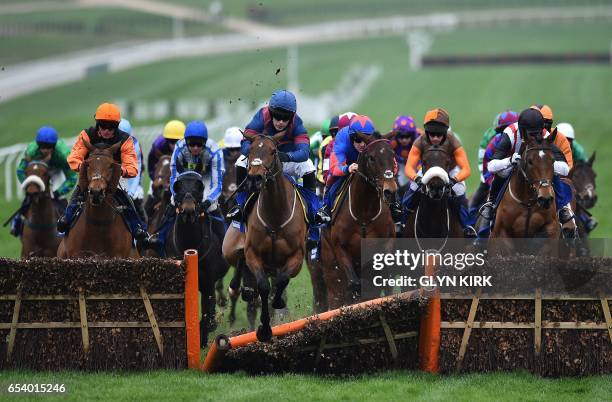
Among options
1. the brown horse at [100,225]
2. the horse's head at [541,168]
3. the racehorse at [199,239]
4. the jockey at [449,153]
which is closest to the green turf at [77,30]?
the racehorse at [199,239]

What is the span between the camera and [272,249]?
36.2 feet

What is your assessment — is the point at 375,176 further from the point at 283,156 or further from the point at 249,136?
the point at 249,136

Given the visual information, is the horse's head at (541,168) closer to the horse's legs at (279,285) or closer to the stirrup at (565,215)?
the stirrup at (565,215)

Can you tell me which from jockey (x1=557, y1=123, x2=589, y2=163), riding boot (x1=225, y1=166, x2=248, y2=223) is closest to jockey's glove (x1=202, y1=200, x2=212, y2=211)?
riding boot (x1=225, y1=166, x2=248, y2=223)

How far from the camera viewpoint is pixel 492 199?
516 inches

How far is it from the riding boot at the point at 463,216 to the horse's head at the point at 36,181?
4.69 metres

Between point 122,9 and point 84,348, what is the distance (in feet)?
247

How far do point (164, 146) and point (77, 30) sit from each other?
5540 cm

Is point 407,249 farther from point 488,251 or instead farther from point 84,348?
point 84,348

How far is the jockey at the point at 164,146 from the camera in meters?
14.8

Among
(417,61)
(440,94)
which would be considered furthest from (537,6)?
(440,94)

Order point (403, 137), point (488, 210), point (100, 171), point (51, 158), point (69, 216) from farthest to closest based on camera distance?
point (403, 137)
point (51, 158)
point (488, 210)
point (69, 216)
point (100, 171)

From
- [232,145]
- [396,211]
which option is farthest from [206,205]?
[232,145]

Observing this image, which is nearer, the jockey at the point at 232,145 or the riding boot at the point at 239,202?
the riding boot at the point at 239,202
